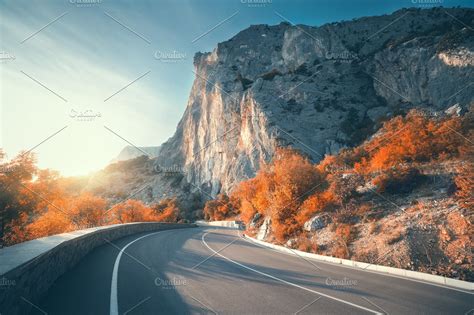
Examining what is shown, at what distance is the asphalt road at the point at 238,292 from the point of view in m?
5.21

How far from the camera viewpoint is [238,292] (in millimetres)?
6367

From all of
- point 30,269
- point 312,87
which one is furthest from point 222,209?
point 30,269

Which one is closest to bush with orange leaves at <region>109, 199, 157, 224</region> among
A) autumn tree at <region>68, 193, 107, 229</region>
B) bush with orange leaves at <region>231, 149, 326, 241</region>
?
autumn tree at <region>68, 193, 107, 229</region>

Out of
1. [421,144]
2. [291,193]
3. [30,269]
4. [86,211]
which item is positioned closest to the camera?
[30,269]

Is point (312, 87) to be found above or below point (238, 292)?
above

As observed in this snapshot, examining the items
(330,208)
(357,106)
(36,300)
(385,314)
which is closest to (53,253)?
(36,300)

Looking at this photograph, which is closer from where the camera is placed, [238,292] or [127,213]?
[238,292]

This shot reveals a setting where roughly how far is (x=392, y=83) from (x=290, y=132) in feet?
76.8

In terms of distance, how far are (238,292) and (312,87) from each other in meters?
61.2

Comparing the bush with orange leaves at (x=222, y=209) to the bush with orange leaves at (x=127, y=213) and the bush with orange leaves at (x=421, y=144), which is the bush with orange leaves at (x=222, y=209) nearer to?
the bush with orange leaves at (x=127, y=213)

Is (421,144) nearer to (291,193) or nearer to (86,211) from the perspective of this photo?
(291,193)

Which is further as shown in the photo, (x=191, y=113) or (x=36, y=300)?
(x=191, y=113)

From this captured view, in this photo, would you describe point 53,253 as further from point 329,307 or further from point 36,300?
point 329,307

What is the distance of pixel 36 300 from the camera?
16.8ft
